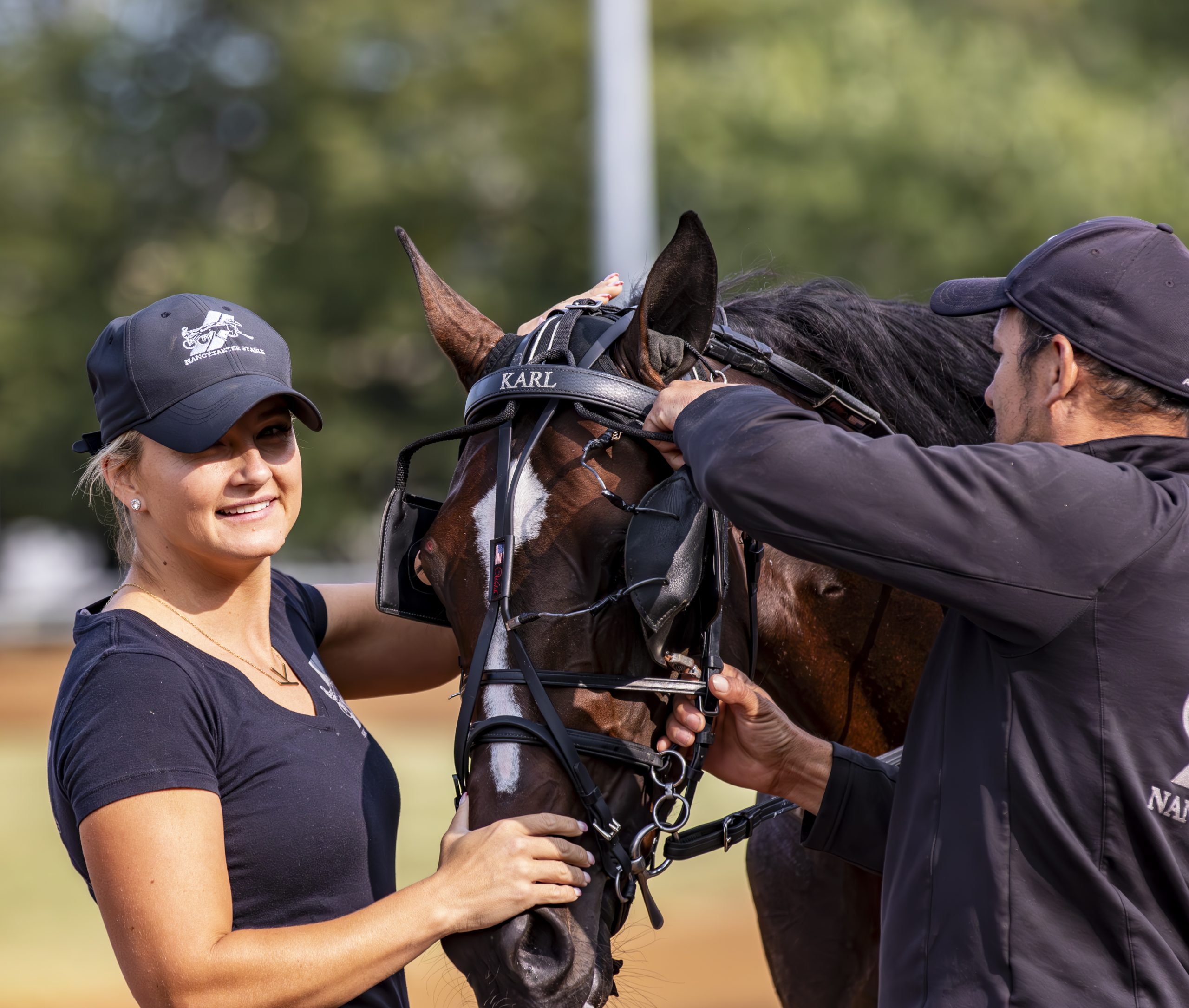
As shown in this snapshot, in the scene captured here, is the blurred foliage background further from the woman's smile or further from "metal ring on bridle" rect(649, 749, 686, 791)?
"metal ring on bridle" rect(649, 749, 686, 791)

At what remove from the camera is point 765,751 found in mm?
2639

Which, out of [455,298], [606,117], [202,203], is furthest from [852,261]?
[455,298]

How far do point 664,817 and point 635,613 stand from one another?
40cm

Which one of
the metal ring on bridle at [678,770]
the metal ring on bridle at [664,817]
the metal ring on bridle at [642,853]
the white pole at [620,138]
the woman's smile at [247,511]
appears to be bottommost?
the metal ring on bridle at [642,853]

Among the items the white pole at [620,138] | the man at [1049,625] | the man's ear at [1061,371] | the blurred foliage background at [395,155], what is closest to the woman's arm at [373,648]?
the man at [1049,625]

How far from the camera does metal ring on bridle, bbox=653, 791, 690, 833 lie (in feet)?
8.03

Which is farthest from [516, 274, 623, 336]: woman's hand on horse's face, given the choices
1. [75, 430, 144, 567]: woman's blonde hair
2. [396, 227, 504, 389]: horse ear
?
[75, 430, 144, 567]: woman's blonde hair

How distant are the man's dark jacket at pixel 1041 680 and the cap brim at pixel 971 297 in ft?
1.25

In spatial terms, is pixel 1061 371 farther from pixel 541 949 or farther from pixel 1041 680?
pixel 541 949

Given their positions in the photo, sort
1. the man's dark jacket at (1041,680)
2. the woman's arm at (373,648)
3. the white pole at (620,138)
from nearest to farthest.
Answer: the man's dark jacket at (1041,680)
the woman's arm at (373,648)
the white pole at (620,138)

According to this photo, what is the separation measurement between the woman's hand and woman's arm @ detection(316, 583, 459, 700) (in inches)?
41.0

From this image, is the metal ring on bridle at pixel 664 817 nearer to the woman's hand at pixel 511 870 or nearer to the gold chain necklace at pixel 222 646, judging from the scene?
the woman's hand at pixel 511 870

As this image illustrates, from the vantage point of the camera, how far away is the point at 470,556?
97.9 inches

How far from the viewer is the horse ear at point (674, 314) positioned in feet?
8.33
